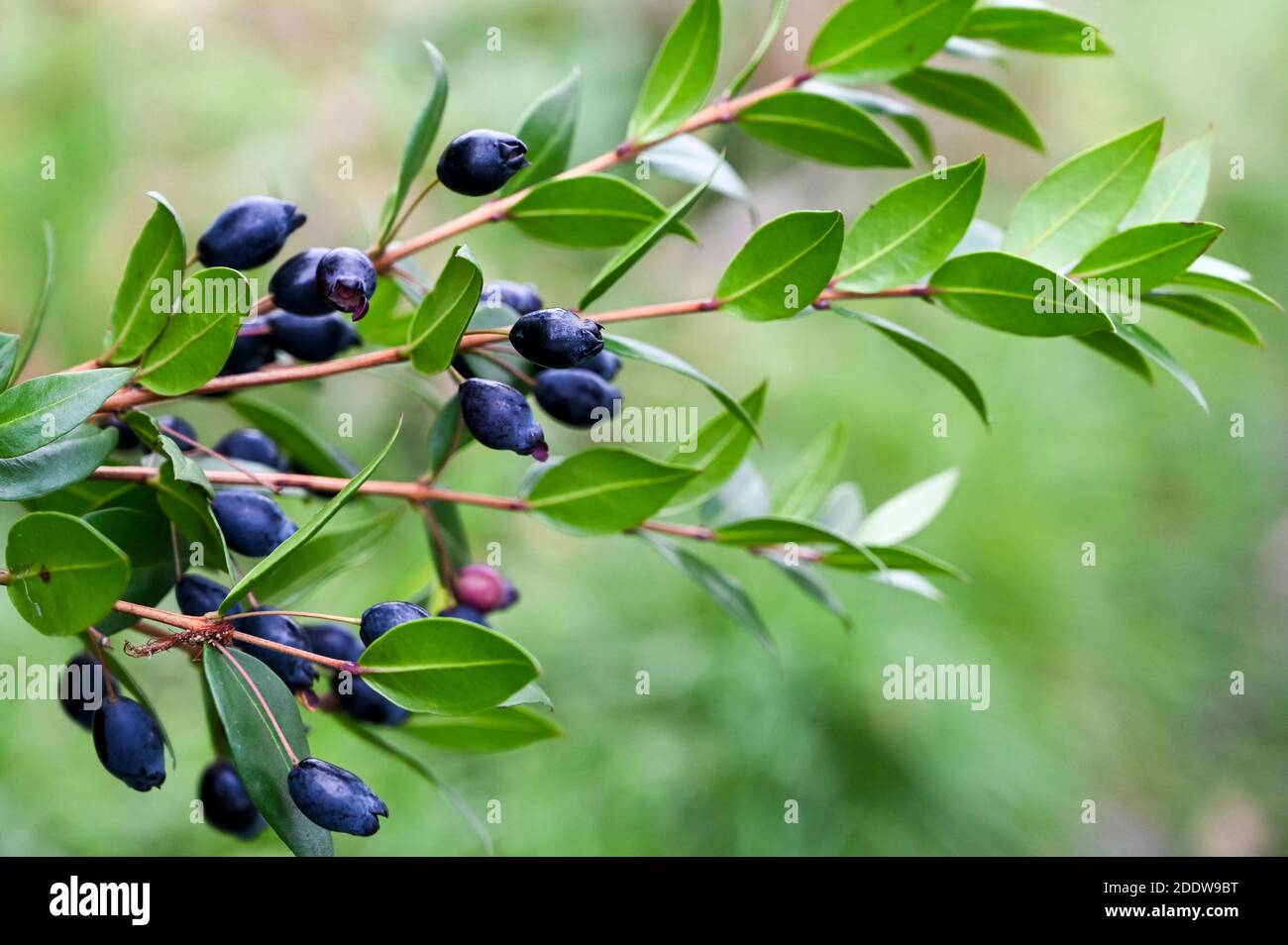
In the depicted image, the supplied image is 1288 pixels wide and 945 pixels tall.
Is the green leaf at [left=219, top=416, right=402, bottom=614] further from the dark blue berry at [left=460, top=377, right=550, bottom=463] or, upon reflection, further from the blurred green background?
the blurred green background

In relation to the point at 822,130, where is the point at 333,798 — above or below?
below

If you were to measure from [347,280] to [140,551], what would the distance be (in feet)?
A: 0.39

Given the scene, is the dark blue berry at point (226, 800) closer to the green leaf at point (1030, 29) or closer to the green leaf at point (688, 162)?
the green leaf at point (688, 162)

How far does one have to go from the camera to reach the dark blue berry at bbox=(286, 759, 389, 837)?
0.34 meters

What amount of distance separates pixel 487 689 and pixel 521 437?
0.28 ft

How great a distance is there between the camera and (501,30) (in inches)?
140

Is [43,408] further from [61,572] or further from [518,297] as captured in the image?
[518,297]

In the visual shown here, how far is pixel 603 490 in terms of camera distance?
458 millimetres

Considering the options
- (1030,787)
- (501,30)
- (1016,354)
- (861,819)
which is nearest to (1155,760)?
(1030,787)

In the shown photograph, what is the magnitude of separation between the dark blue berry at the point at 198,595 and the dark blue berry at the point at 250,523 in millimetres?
15

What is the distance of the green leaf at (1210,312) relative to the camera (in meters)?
0.48

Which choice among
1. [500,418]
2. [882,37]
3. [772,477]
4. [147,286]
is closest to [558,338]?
[500,418]

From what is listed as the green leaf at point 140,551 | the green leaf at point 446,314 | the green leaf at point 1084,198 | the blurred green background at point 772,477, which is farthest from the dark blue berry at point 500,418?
the blurred green background at point 772,477

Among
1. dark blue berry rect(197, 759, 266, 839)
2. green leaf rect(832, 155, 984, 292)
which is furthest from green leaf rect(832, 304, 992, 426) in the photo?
Answer: dark blue berry rect(197, 759, 266, 839)
